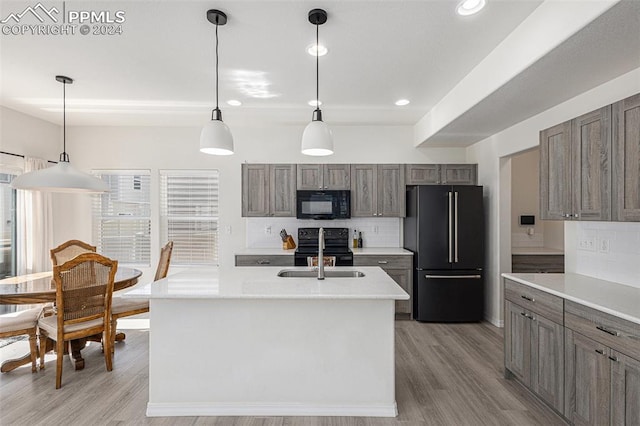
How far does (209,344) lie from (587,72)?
10.7 ft

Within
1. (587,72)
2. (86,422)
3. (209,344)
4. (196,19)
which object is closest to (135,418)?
(86,422)

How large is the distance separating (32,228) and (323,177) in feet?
12.7

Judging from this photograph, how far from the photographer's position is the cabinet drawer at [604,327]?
1.68m

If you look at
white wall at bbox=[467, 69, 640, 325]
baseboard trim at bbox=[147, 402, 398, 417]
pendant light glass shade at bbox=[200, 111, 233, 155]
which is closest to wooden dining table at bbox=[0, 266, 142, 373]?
Answer: baseboard trim at bbox=[147, 402, 398, 417]

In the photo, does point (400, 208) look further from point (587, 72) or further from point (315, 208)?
point (587, 72)

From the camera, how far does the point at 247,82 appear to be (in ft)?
11.2

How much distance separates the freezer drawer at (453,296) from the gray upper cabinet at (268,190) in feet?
6.93

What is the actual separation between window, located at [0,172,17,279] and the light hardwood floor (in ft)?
6.03

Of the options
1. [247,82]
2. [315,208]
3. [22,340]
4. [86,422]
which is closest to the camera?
[86,422]

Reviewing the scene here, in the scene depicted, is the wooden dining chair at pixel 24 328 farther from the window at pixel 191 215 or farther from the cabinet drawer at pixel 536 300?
the cabinet drawer at pixel 536 300

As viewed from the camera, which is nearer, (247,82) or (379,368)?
(379,368)

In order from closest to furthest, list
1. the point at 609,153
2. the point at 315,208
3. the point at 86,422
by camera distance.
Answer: the point at 609,153 → the point at 86,422 → the point at 315,208

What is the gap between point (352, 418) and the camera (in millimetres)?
2307

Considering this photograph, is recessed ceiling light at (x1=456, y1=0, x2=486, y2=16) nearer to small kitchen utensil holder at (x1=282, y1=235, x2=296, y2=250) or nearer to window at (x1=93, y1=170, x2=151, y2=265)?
small kitchen utensil holder at (x1=282, y1=235, x2=296, y2=250)
